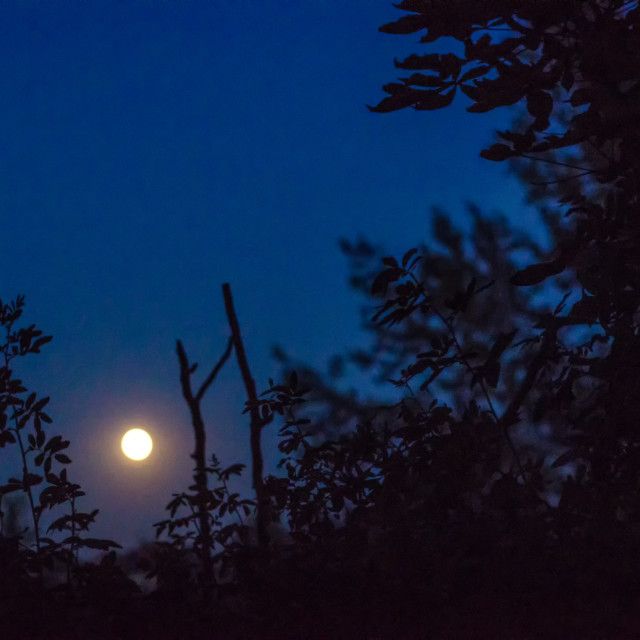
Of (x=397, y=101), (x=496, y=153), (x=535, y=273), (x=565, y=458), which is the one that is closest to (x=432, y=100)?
(x=397, y=101)

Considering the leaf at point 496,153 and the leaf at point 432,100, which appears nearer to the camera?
the leaf at point 432,100

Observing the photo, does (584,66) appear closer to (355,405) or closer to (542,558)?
(542,558)

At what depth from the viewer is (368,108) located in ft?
6.59

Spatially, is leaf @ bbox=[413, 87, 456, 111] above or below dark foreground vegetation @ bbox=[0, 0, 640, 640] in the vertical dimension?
above

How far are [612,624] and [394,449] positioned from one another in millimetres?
1036

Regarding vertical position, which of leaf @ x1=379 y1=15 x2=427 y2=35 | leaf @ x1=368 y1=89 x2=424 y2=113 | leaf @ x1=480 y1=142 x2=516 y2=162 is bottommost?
leaf @ x1=480 y1=142 x2=516 y2=162

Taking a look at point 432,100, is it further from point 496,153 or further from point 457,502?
point 457,502

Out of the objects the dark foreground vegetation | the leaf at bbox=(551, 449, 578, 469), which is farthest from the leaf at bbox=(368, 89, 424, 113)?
the leaf at bbox=(551, 449, 578, 469)

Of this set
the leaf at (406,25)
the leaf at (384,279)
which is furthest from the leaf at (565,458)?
the leaf at (406,25)

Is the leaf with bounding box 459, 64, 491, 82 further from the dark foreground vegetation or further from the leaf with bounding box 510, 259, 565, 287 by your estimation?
the leaf with bounding box 510, 259, 565, 287

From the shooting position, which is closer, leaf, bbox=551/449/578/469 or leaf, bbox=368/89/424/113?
leaf, bbox=368/89/424/113

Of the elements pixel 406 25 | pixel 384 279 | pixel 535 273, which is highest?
pixel 406 25

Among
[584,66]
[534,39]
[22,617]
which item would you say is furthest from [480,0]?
[22,617]

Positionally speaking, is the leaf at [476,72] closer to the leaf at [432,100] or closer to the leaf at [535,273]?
the leaf at [432,100]
